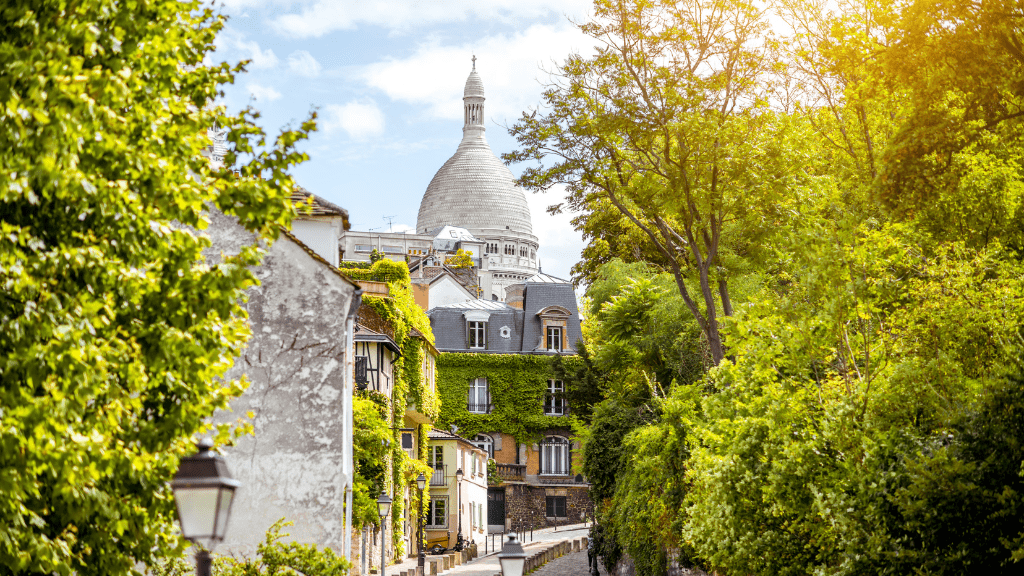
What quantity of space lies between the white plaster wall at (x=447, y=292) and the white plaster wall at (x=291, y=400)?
74.8 metres

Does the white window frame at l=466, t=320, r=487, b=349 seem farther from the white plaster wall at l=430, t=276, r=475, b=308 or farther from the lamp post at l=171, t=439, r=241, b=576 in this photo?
the lamp post at l=171, t=439, r=241, b=576

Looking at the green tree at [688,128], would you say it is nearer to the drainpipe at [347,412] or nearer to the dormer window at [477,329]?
the drainpipe at [347,412]

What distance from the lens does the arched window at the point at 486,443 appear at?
75812mm

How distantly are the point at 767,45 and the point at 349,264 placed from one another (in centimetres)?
1645

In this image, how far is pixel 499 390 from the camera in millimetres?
75500

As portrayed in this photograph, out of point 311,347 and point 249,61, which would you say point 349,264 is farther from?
point 249,61

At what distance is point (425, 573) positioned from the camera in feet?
125

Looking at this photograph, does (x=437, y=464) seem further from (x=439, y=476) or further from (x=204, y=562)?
(x=204, y=562)

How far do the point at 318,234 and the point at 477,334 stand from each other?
54.5 m

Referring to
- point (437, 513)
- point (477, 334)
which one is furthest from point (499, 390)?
point (437, 513)

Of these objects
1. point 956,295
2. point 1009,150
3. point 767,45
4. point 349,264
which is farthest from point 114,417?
point 349,264

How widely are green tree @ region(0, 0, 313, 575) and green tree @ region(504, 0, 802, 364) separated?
54.6 feet

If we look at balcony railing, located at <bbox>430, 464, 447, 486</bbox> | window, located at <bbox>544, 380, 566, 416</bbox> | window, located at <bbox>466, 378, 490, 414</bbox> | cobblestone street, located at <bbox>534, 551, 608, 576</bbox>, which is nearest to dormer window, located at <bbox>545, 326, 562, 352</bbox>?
window, located at <bbox>544, 380, 566, 416</bbox>

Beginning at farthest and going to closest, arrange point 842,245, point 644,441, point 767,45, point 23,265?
point 644,441 → point 767,45 → point 842,245 → point 23,265
